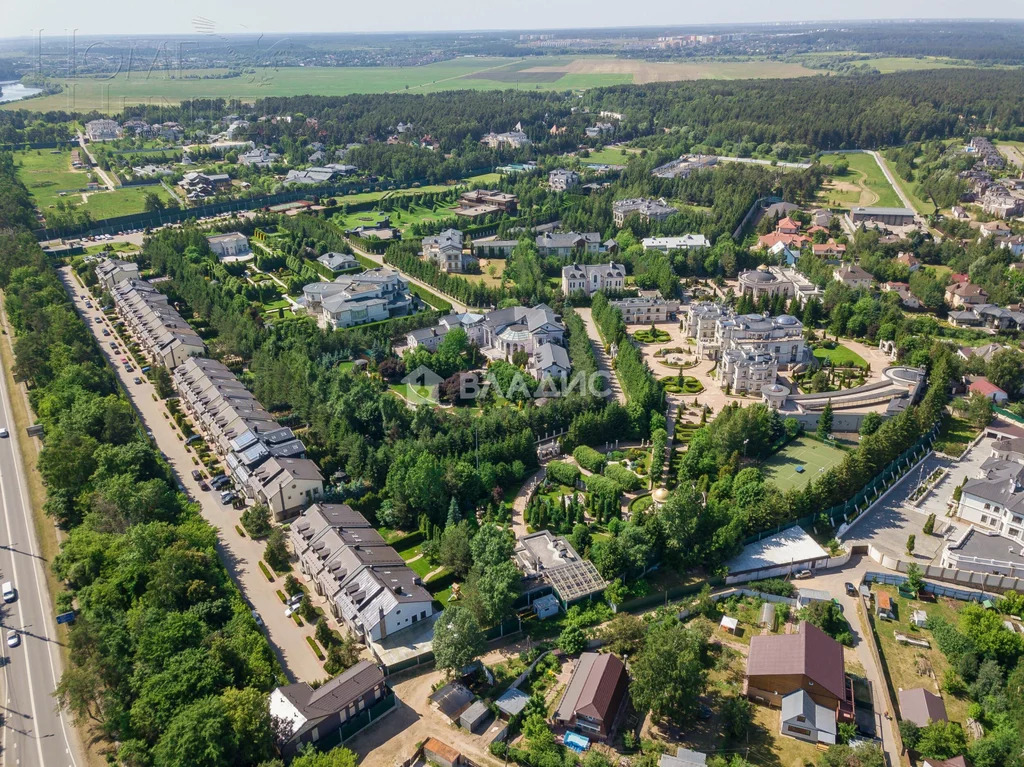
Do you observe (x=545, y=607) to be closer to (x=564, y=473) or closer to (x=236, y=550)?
(x=564, y=473)

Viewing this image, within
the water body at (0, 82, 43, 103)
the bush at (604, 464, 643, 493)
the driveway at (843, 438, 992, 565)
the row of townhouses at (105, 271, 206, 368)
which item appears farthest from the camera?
the water body at (0, 82, 43, 103)

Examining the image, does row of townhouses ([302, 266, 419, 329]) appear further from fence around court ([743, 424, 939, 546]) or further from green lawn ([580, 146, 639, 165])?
green lawn ([580, 146, 639, 165])

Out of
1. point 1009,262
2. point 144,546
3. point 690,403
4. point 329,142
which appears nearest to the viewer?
point 144,546

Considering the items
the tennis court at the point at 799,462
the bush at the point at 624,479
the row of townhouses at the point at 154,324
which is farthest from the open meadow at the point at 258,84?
the tennis court at the point at 799,462

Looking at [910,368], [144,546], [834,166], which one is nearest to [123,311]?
[144,546]

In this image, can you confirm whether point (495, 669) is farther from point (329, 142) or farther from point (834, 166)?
point (329, 142)

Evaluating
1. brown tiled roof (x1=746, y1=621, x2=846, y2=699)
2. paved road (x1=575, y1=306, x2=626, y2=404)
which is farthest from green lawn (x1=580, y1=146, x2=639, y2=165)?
brown tiled roof (x1=746, y1=621, x2=846, y2=699)

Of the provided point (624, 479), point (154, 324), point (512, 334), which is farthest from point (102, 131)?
point (624, 479)
